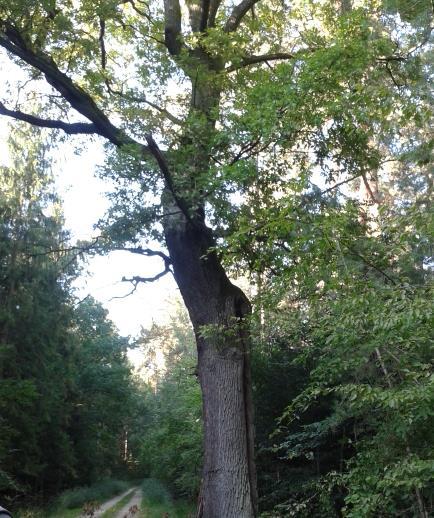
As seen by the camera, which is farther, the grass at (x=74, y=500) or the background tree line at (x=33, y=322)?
the grass at (x=74, y=500)

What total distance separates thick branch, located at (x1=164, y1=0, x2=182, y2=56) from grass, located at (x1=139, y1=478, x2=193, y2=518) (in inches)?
422

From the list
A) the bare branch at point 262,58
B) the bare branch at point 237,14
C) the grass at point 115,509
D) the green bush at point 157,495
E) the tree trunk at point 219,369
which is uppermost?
the bare branch at point 237,14

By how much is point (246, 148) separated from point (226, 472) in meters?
4.48

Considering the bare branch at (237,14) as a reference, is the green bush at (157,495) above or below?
below

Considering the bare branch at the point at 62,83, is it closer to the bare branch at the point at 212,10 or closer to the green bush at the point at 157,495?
the bare branch at the point at 212,10

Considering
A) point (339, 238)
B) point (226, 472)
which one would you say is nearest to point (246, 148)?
point (339, 238)

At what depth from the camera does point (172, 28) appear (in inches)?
378

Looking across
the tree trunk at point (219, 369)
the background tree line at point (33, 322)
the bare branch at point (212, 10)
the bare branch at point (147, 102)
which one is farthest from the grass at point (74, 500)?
the bare branch at point (212, 10)

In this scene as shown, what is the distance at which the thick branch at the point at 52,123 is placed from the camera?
9102 mm

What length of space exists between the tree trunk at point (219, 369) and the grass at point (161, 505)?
7.05 m

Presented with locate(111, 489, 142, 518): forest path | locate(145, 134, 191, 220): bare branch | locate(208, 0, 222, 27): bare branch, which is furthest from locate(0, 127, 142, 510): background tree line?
locate(145, 134, 191, 220): bare branch

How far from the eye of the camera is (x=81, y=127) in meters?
9.29

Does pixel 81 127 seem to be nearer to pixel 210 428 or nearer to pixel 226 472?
pixel 210 428

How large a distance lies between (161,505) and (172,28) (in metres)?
14.6
